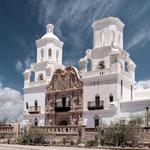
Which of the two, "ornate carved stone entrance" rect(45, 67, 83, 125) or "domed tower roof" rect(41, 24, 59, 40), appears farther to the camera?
"domed tower roof" rect(41, 24, 59, 40)

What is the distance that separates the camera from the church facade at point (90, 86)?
41.1m

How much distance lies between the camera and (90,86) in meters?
43.4

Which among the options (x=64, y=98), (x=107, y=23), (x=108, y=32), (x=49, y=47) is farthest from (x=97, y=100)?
(x=49, y=47)

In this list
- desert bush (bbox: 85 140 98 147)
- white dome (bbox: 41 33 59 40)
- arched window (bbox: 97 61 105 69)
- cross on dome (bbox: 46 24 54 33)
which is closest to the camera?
desert bush (bbox: 85 140 98 147)

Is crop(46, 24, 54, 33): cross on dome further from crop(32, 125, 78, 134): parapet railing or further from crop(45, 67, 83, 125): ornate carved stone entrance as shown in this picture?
crop(32, 125, 78, 134): parapet railing

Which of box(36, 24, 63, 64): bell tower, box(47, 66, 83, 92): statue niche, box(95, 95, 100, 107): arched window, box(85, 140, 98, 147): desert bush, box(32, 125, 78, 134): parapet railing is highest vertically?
box(36, 24, 63, 64): bell tower

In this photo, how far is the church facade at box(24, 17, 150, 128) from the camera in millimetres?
41062

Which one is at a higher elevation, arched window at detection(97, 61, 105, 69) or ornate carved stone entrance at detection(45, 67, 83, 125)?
arched window at detection(97, 61, 105, 69)

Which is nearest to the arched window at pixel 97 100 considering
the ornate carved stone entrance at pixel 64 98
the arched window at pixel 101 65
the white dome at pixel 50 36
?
the ornate carved stone entrance at pixel 64 98

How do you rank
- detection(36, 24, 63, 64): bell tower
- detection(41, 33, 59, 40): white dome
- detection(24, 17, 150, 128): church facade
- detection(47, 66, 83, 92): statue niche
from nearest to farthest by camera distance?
1. detection(24, 17, 150, 128): church facade
2. detection(47, 66, 83, 92): statue niche
3. detection(36, 24, 63, 64): bell tower
4. detection(41, 33, 59, 40): white dome

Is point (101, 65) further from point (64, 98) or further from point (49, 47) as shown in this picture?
point (49, 47)

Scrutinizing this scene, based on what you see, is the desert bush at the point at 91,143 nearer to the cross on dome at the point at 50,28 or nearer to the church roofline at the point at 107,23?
the church roofline at the point at 107,23

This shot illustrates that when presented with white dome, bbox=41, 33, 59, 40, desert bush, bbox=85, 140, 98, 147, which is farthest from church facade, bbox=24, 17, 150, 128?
desert bush, bbox=85, 140, 98, 147

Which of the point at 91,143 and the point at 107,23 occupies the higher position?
the point at 107,23
